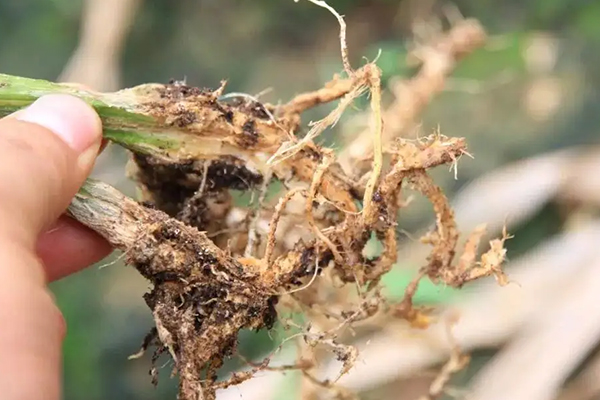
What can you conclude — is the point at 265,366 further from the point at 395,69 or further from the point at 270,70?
the point at 270,70

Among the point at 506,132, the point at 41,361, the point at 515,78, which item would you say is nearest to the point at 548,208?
the point at 506,132

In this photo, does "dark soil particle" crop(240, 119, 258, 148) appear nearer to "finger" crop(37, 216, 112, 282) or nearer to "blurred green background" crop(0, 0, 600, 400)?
"finger" crop(37, 216, 112, 282)

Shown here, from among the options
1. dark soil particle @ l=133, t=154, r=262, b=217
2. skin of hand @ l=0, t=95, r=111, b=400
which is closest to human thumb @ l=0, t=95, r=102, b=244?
skin of hand @ l=0, t=95, r=111, b=400

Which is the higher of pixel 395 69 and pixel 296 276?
pixel 395 69

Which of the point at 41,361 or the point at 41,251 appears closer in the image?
the point at 41,361

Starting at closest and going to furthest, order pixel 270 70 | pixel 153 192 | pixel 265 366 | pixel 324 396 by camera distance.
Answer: pixel 265 366 → pixel 153 192 → pixel 324 396 → pixel 270 70
